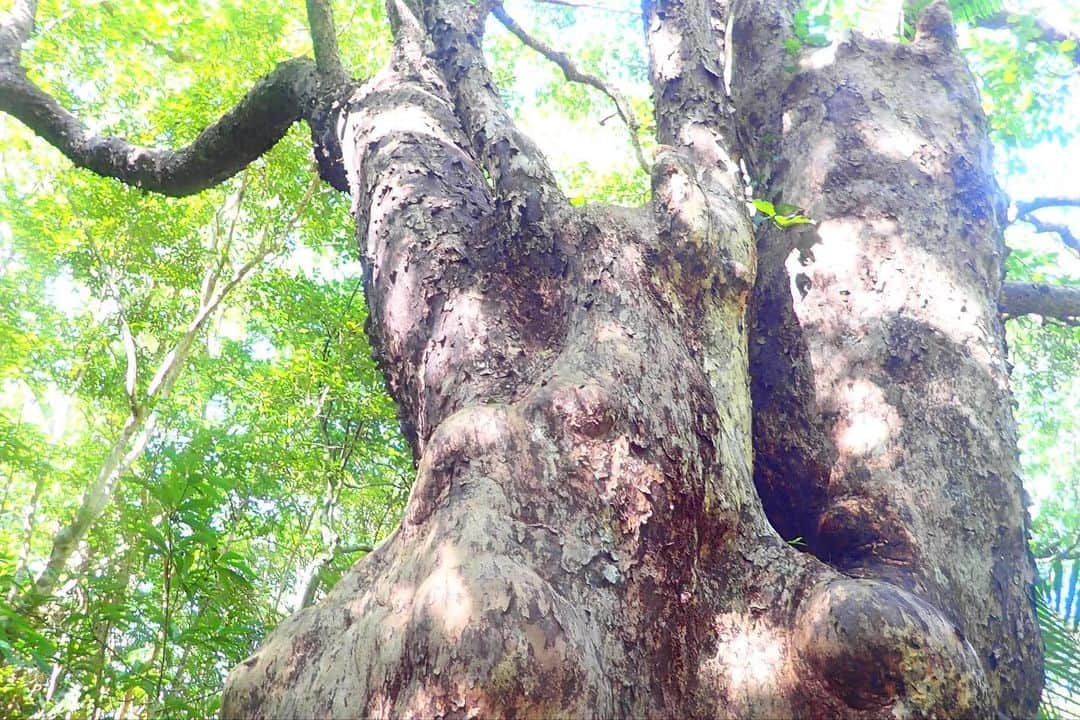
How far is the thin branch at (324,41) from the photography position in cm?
258

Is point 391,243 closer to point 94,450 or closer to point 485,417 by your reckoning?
point 485,417

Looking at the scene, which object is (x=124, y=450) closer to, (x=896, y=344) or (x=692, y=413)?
(x=692, y=413)

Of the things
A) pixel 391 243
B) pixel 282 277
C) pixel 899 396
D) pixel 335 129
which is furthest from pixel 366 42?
pixel 899 396

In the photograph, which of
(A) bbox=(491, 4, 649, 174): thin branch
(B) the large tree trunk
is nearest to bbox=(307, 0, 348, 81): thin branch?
(B) the large tree trunk

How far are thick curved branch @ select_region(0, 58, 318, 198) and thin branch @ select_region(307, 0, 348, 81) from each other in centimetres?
8

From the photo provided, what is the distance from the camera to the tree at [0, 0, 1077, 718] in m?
1.14

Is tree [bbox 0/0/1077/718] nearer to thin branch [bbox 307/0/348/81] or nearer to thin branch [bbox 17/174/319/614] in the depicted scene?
thin branch [bbox 307/0/348/81]

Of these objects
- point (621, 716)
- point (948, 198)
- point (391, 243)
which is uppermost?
point (948, 198)

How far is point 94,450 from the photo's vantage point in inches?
436

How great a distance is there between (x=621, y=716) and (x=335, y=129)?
216 centimetres

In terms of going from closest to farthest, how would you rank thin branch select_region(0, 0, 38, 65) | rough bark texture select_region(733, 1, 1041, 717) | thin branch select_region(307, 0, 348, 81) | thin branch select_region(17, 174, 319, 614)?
rough bark texture select_region(733, 1, 1041, 717) < thin branch select_region(307, 0, 348, 81) < thin branch select_region(0, 0, 38, 65) < thin branch select_region(17, 174, 319, 614)

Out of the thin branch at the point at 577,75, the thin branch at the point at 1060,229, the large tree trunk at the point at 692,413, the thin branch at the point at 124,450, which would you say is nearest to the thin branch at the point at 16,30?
the large tree trunk at the point at 692,413

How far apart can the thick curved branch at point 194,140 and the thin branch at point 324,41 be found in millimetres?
79

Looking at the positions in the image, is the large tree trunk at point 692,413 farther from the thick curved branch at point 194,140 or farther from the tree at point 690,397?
the thick curved branch at point 194,140
